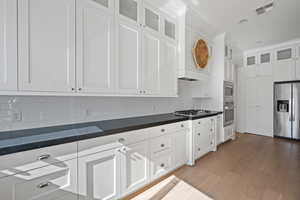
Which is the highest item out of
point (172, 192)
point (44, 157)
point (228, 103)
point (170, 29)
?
point (170, 29)

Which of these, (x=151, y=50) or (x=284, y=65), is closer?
(x=151, y=50)

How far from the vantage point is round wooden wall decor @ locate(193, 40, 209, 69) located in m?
2.91

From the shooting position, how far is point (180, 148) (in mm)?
2340

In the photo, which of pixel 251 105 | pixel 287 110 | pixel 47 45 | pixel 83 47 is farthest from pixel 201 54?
pixel 287 110

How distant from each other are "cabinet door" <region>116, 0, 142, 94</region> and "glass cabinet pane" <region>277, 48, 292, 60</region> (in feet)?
15.6

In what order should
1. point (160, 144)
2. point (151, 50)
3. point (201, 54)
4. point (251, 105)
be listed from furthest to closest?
point (251, 105)
point (201, 54)
point (151, 50)
point (160, 144)

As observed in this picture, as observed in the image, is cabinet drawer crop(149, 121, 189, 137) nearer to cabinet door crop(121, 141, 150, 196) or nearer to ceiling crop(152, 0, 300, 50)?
cabinet door crop(121, 141, 150, 196)

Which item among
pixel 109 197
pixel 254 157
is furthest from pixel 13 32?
pixel 254 157

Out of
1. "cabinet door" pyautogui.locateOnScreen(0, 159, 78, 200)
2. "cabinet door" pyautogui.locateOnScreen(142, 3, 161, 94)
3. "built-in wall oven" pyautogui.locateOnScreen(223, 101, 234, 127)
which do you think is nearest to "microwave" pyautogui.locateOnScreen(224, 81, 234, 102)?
"built-in wall oven" pyautogui.locateOnScreen(223, 101, 234, 127)

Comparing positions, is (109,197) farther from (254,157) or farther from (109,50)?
(254,157)

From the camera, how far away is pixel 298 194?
178cm

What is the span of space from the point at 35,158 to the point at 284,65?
19.5ft

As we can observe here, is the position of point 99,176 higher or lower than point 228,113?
lower

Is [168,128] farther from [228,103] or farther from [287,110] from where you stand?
[287,110]
